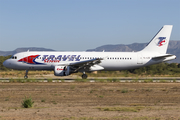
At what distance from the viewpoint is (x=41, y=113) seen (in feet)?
38.5

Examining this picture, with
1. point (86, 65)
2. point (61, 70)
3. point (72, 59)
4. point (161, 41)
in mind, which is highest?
point (161, 41)

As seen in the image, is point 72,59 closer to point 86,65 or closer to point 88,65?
point 86,65

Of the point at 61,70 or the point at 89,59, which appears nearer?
the point at 61,70

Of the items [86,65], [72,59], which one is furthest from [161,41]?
[72,59]

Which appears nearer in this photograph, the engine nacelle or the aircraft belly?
→ the engine nacelle

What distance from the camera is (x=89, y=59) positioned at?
3484 cm

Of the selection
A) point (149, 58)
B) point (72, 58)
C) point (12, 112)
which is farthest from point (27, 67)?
point (12, 112)

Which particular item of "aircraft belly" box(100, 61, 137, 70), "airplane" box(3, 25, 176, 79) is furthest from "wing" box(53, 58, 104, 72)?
"aircraft belly" box(100, 61, 137, 70)

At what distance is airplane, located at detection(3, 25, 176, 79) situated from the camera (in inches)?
1327

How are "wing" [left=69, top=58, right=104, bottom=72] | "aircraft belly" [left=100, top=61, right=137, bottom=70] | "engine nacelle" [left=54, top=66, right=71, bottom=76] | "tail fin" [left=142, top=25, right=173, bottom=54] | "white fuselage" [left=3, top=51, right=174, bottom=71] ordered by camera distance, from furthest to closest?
"tail fin" [left=142, top=25, right=173, bottom=54]
"aircraft belly" [left=100, top=61, right=137, bottom=70]
"white fuselage" [left=3, top=51, right=174, bottom=71]
"wing" [left=69, top=58, right=104, bottom=72]
"engine nacelle" [left=54, top=66, right=71, bottom=76]

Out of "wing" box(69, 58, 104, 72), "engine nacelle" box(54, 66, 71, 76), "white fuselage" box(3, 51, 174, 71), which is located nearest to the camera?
"engine nacelle" box(54, 66, 71, 76)

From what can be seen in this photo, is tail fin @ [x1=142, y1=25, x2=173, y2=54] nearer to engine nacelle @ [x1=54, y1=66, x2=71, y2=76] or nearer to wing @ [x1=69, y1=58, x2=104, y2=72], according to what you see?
wing @ [x1=69, y1=58, x2=104, y2=72]

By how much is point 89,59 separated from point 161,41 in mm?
9880

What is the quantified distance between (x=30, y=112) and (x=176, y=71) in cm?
4568
